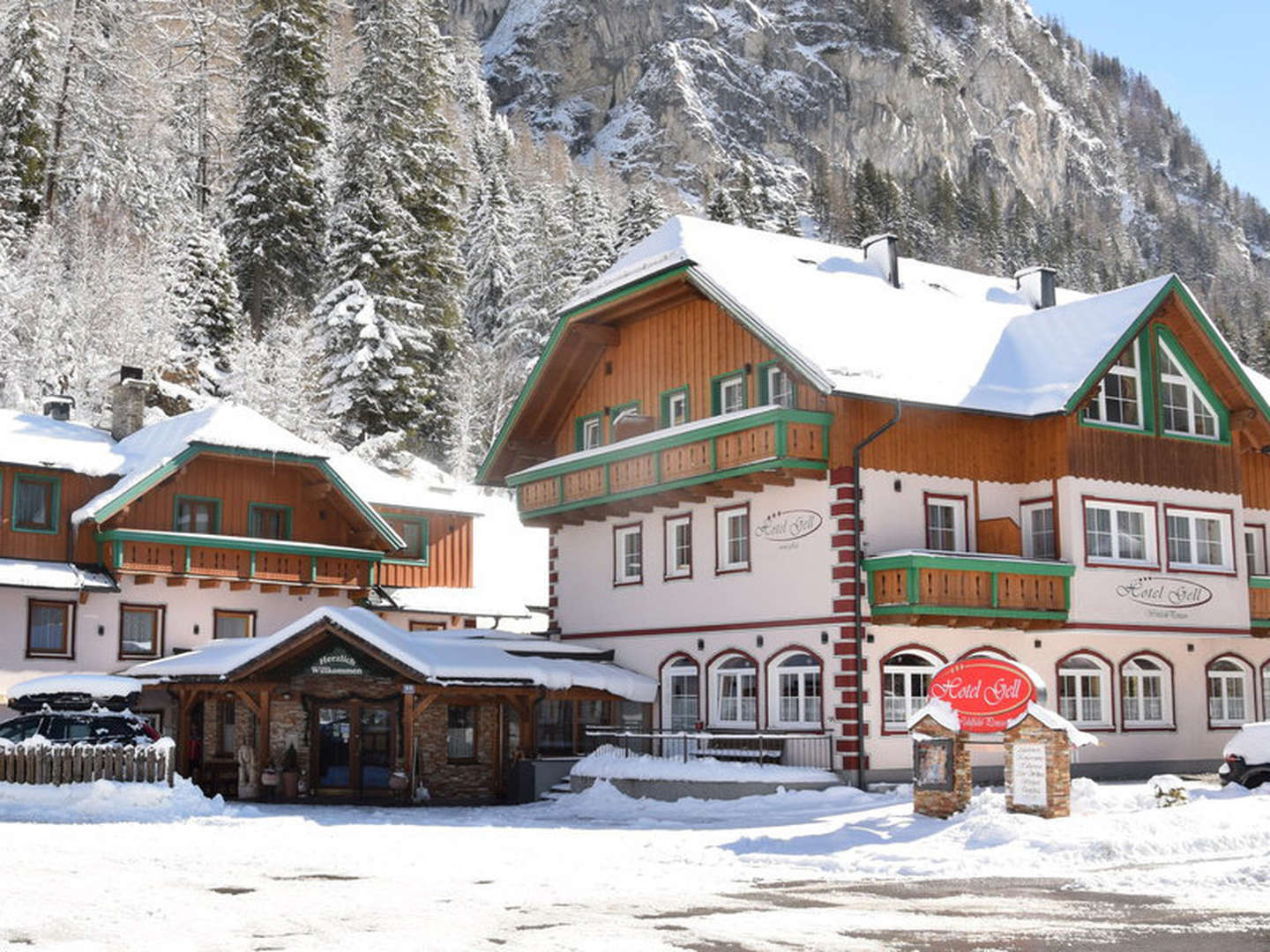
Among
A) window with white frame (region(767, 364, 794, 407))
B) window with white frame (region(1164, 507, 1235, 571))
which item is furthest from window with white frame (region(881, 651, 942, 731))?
window with white frame (region(1164, 507, 1235, 571))

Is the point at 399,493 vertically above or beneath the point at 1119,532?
above

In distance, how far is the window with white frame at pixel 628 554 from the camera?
1432 inches

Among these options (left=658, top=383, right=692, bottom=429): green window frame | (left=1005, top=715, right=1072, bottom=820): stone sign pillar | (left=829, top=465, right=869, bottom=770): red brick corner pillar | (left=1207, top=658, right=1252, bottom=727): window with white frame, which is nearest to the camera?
(left=1005, top=715, right=1072, bottom=820): stone sign pillar

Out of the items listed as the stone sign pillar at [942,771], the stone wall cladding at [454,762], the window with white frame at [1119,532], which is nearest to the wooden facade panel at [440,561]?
the stone wall cladding at [454,762]

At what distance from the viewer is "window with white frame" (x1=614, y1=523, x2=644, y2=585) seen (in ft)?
119

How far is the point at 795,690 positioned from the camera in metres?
31.4

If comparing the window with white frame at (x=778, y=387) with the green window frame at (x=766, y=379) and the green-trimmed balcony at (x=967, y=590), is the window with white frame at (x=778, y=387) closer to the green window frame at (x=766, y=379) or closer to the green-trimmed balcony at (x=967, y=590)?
the green window frame at (x=766, y=379)

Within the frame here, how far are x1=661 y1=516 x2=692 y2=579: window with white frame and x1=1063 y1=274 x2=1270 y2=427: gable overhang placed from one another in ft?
28.5

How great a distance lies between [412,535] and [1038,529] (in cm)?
1945

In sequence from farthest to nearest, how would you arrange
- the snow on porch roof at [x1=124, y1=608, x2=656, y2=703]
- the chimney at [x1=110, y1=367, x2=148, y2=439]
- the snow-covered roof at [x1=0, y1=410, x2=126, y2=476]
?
the chimney at [x1=110, y1=367, x2=148, y2=439], the snow-covered roof at [x1=0, y1=410, x2=126, y2=476], the snow on porch roof at [x1=124, y1=608, x2=656, y2=703]

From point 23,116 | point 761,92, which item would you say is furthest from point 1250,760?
point 761,92

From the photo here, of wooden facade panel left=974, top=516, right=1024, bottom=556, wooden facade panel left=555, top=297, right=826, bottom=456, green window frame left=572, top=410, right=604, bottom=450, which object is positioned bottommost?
wooden facade panel left=974, top=516, right=1024, bottom=556

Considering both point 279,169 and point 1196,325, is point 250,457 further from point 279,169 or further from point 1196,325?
point 279,169

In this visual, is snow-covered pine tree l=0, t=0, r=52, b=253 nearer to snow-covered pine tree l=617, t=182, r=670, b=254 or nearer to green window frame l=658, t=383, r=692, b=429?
snow-covered pine tree l=617, t=182, r=670, b=254
